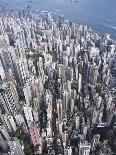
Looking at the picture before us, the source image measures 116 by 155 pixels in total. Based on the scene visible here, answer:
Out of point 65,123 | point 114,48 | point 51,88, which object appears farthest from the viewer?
point 114,48

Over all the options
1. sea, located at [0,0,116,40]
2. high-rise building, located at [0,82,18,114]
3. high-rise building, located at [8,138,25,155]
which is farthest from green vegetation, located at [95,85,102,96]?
sea, located at [0,0,116,40]

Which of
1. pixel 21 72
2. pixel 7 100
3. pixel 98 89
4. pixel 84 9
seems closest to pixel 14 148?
pixel 7 100

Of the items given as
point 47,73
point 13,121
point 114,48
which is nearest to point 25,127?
point 13,121

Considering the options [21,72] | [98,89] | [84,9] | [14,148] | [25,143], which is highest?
[84,9]

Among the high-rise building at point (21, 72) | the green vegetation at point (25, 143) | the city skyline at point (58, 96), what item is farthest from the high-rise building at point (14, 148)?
the high-rise building at point (21, 72)

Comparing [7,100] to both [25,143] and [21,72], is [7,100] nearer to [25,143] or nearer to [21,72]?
[25,143]

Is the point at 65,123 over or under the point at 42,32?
under

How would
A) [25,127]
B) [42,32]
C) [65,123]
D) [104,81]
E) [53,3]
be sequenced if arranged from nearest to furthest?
[25,127] → [65,123] → [104,81] → [42,32] → [53,3]

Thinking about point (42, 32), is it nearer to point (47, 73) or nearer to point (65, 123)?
point (47, 73)

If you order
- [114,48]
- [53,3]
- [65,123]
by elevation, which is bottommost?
[65,123]
